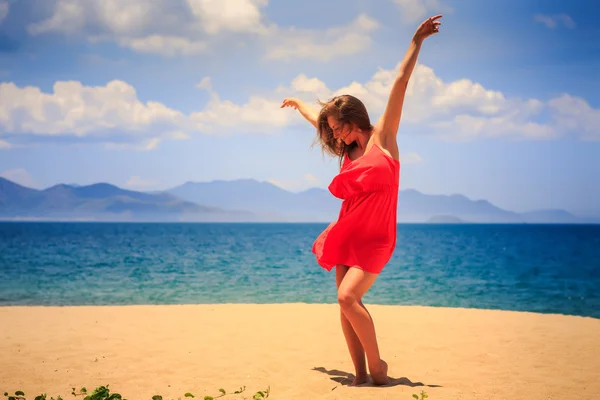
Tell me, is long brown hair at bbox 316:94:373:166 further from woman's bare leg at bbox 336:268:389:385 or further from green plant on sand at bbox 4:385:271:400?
green plant on sand at bbox 4:385:271:400

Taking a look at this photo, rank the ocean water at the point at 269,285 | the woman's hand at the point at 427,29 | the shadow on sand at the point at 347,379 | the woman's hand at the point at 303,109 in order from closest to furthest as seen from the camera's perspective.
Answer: the woman's hand at the point at 427,29 → the shadow on sand at the point at 347,379 → the woman's hand at the point at 303,109 → the ocean water at the point at 269,285

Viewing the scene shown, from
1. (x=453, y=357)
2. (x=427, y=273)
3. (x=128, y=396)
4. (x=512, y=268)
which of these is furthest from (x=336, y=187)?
(x=512, y=268)

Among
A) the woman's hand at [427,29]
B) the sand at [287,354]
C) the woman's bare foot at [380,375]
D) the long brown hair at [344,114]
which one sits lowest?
the sand at [287,354]

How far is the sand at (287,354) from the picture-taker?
4.65 m

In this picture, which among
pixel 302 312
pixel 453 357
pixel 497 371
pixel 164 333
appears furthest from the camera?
pixel 302 312

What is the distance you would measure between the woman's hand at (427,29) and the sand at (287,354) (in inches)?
99.7

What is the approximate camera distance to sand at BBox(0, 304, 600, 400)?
183 inches

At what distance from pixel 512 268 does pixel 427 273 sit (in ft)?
27.3

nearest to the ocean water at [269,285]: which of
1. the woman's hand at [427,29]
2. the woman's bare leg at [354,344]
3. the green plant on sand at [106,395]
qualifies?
the green plant on sand at [106,395]

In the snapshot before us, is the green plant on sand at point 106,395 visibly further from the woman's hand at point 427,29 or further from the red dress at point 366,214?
the woman's hand at point 427,29

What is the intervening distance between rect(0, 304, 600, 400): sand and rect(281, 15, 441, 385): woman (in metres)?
0.48

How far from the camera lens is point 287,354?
19.6 ft

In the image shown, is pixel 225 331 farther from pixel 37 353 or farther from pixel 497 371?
pixel 497 371

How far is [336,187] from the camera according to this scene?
4.27m
